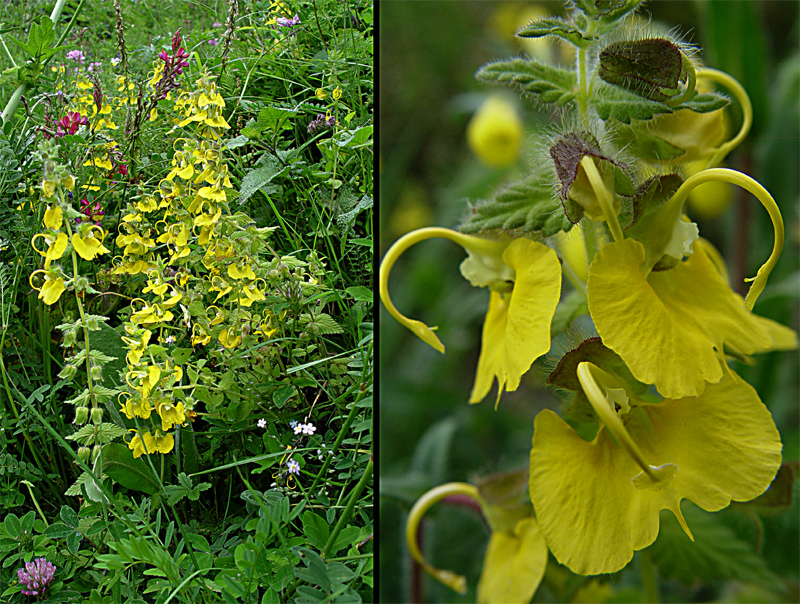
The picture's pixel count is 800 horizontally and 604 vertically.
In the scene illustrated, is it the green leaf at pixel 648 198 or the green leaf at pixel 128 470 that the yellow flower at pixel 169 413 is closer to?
the green leaf at pixel 128 470

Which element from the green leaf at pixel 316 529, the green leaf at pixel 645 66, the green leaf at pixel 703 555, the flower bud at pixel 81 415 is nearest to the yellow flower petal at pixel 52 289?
the flower bud at pixel 81 415

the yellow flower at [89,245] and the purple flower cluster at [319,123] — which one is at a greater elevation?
the purple flower cluster at [319,123]

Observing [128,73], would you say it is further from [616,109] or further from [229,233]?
[616,109]

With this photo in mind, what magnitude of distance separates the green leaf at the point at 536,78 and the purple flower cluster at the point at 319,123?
0.16m

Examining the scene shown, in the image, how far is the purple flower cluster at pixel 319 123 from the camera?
65 cm

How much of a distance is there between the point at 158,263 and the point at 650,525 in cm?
51

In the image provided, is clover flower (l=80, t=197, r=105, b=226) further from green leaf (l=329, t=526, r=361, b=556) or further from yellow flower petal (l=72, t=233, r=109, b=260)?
green leaf (l=329, t=526, r=361, b=556)

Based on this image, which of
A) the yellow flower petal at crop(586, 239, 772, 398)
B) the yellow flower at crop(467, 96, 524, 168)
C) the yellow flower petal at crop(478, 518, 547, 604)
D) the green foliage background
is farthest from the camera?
the yellow flower at crop(467, 96, 524, 168)

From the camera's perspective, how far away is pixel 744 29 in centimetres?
116

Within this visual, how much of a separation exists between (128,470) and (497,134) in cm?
107

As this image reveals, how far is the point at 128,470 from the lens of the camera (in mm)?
649

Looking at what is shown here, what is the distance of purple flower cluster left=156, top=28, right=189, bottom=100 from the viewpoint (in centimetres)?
65

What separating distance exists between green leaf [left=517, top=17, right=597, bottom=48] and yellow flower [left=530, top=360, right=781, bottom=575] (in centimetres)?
26

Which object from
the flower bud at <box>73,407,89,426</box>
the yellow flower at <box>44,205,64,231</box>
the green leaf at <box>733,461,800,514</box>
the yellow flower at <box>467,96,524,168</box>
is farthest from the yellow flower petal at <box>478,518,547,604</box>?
the yellow flower at <box>467,96,524,168</box>
